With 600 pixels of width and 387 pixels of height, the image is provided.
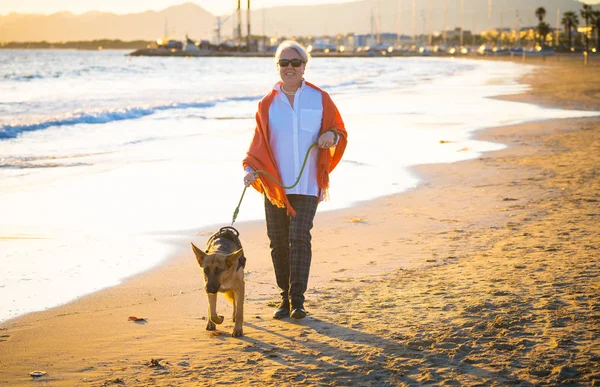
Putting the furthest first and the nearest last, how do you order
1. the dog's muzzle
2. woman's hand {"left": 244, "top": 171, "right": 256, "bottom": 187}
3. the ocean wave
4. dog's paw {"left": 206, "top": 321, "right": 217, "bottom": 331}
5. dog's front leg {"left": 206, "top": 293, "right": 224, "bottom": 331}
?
1. the ocean wave
2. woman's hand {"left": 244, "top": 171, "right": 256, "bottom": 187}
3. dog's paw {"left": 206, "top": 321, "right": 217, "bottom": 331}
4. dog's front leg {"left": 206, "top": 293, "right": 224, "bottom": 331}
5. the dog's muzzle

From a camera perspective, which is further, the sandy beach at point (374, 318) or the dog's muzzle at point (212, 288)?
the dog's muzzle at point (212, 288)

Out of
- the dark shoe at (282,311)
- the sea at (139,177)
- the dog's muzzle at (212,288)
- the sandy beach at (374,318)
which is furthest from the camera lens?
the sea at (139,177)

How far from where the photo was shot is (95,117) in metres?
24.5

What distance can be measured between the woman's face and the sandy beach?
1546 mm

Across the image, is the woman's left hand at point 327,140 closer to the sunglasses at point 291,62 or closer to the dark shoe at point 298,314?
the sunglasses at point 291,62

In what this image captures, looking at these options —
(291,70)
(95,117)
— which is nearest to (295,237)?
(291,70)

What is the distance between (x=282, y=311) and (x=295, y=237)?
0.50m

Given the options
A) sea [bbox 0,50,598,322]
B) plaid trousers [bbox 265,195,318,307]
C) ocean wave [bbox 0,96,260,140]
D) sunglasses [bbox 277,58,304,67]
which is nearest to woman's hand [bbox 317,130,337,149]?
plaid trousers [bbox 265,195,318,307]

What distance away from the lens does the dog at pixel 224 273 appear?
14.9ft

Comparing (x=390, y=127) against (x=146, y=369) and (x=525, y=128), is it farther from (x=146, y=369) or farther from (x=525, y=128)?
(x=146, y=369)

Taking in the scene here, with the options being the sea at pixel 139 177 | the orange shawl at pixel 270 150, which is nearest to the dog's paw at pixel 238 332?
the orange shawl at pixel 270 150

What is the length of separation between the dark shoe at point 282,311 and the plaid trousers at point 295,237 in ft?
0.16

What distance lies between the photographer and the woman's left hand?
Answer: 495 cm

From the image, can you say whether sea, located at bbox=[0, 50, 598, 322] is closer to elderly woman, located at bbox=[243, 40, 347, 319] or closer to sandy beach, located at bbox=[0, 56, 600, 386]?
sandy beach, located at bbox=[0, 56, 600, 386]
